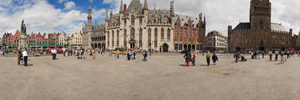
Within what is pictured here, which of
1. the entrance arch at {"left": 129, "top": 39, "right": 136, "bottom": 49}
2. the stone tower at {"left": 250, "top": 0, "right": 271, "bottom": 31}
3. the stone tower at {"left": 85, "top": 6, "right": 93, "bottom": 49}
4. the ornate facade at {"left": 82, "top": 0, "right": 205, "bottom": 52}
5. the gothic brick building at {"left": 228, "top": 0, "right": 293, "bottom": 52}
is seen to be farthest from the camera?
the stone tower at {"left": 85, "top": 6, "right": 93, "bottom": 49}

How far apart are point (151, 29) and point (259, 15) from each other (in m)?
59.7

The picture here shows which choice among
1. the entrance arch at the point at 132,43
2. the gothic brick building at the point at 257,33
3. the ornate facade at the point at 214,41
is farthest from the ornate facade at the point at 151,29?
the ornate facade at the point at 214,41

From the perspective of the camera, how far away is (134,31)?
7031cm

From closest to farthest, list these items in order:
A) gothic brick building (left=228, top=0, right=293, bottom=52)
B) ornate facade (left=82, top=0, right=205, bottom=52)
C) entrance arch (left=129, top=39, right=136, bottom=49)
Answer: ornate facade (left=82, top=0, right=205, bottom=52) → entrance arch (left=129, top=39, right=136, bottom=49) → gothic brick building (left=228, top=0, right=293, bottom=52)

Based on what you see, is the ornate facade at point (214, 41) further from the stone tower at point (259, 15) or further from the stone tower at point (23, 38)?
the stone tower at point (23, 38)

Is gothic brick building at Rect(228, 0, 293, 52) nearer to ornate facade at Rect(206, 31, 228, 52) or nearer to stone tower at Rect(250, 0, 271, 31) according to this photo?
stone tower at Rect(250, 0, 271, 31)

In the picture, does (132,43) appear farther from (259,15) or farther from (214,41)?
(259,15)

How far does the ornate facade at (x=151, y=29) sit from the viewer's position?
224 ft

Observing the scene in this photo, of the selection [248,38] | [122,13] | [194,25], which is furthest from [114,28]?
[248,38]

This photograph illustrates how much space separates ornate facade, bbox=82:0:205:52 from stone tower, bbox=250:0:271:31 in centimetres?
2942

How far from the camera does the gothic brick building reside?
83.6 meters

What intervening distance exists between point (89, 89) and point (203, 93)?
5225 mm

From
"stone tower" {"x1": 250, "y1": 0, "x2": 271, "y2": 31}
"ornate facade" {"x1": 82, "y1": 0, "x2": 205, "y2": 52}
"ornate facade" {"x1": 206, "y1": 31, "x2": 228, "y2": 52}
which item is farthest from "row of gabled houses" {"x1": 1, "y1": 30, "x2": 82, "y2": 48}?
"stone tower" {"x1": 250, "y1": 0, "x2": 271, "y2": 31}

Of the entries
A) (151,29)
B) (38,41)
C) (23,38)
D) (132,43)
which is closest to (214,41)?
(151,29)
